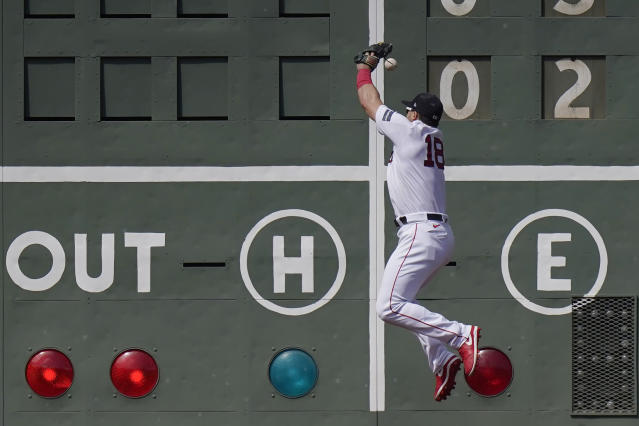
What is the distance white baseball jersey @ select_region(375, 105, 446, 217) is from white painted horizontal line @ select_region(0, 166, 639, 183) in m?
0.31

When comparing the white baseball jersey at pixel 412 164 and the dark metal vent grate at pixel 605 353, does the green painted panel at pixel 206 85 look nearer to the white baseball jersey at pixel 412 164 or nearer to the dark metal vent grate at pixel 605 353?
the white baseball jersey at pixel 412 164

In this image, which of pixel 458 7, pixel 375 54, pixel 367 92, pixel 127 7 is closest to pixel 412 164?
pixel 367 92

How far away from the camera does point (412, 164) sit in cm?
600

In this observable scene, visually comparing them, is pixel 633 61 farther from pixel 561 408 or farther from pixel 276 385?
pixel 276 385

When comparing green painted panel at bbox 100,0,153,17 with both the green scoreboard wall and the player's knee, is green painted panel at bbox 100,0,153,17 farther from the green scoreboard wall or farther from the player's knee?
the player's knee

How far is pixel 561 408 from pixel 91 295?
2488mm

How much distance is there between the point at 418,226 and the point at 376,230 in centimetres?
36

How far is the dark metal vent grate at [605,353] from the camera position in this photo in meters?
6.27

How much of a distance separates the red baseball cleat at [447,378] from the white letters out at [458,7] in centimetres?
180

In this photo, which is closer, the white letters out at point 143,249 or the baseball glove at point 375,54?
the baseball glove at point 375,54

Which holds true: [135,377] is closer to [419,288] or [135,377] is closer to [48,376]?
[48,376]

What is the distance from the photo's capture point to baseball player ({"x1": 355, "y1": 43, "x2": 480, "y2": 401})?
19.6 ft

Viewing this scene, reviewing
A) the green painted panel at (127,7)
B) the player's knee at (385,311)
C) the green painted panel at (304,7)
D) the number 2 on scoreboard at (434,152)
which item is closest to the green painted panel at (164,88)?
the green painted panel at (127,7)

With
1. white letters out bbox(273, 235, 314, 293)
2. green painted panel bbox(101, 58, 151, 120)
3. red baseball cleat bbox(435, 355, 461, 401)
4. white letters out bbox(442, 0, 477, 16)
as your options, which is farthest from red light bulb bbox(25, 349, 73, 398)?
white letters out bbox(442, 0, 477, 16)
